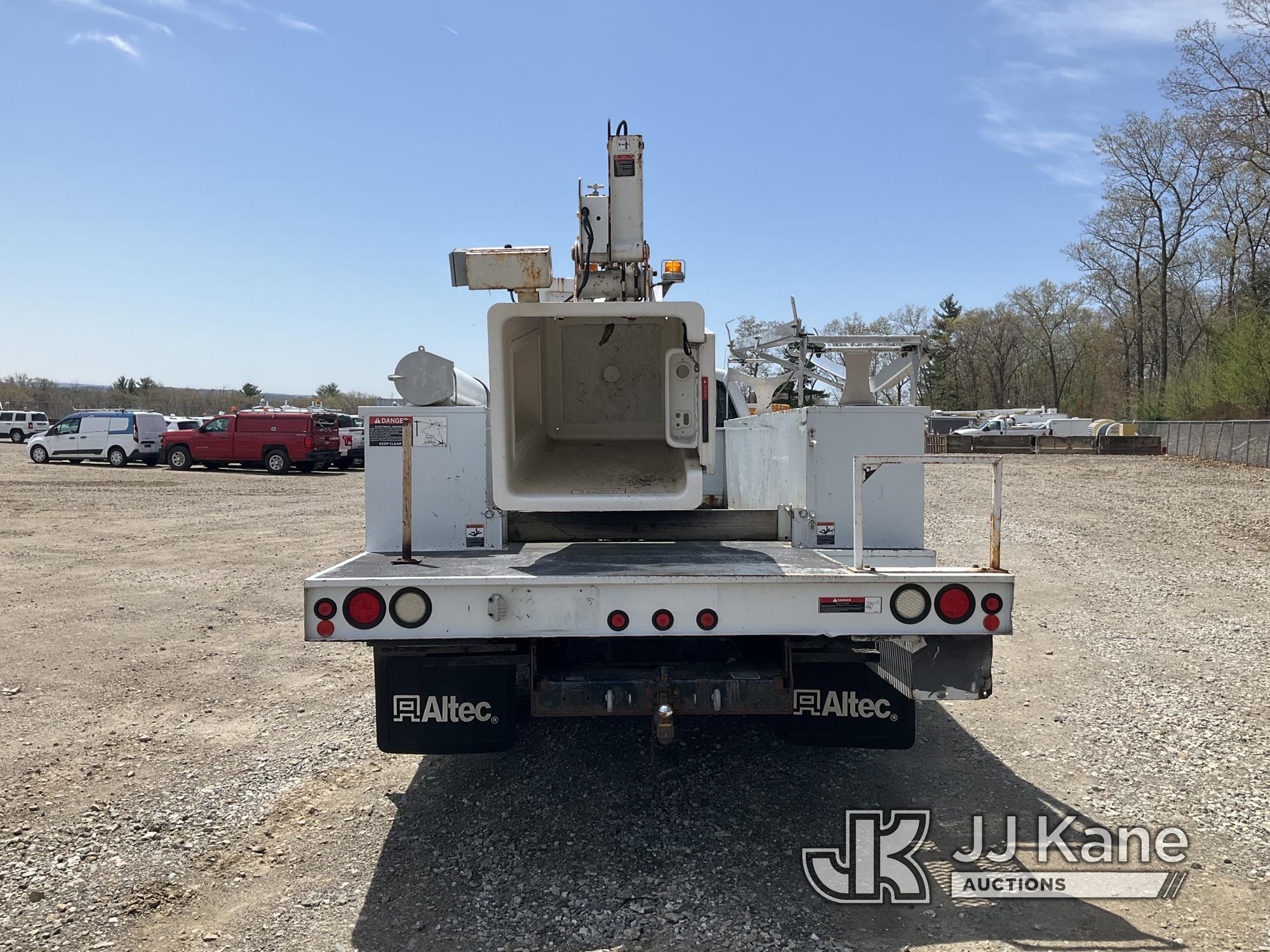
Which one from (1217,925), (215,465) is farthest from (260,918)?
(215,465)

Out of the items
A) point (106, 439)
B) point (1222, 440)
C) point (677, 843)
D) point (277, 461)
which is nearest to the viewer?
point (677, 843)

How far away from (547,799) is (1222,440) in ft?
103

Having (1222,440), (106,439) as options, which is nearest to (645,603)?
(106,439)

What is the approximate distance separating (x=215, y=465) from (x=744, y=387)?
2431 centimetres

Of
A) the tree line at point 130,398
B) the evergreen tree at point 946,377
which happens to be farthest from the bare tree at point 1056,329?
the tree line at point 130,398

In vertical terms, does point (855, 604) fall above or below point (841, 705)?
above

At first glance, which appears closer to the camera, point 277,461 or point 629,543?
point 629,543

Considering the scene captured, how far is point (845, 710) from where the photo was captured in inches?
145

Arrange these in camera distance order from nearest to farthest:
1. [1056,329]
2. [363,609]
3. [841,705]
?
[363,609], [841,705], [1056,329]

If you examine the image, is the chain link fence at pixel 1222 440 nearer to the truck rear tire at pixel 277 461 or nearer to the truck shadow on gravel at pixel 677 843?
the truck shadow on gravel at pixel 677 843

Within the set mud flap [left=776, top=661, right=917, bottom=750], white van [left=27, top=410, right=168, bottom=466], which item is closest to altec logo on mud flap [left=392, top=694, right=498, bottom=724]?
mud flap [left=776, top=661, right=917, bottom=750]

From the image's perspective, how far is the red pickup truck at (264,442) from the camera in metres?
24.8

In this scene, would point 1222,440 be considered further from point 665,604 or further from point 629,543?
point 665,604

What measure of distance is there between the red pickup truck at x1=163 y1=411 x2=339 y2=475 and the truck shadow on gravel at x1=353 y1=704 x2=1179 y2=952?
72.4 ft
